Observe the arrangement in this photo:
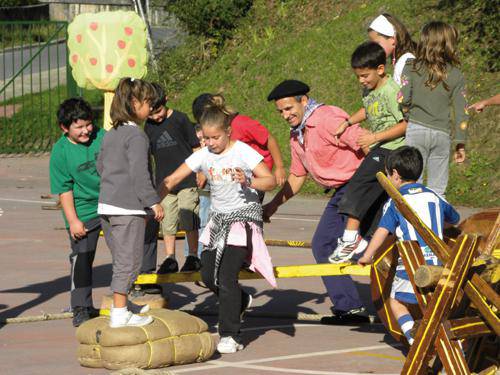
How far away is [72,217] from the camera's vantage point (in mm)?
9242

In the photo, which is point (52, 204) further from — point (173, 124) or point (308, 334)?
point (308, 334)

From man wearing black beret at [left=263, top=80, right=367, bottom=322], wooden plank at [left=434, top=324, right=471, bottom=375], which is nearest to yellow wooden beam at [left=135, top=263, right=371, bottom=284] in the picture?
man wearing black beret at [left=263, top=80, right=367, bottom=322]

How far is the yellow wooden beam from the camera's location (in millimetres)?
8266

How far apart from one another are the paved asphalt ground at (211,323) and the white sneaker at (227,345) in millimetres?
63

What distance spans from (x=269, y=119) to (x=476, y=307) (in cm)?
1673

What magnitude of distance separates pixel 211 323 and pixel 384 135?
2123mm

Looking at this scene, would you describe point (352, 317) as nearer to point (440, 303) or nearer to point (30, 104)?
point (440, 303)

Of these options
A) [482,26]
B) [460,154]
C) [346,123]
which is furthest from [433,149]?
[482,26]

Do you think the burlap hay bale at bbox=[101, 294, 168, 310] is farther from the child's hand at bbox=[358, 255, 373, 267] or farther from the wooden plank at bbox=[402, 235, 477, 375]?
the wooden plank at bbox=[402, 235, 477, 375]

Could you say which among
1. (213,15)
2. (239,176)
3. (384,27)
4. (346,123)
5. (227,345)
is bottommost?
(227,345)

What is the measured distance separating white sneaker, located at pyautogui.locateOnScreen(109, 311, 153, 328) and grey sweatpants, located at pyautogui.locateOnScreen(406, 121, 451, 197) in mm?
2390

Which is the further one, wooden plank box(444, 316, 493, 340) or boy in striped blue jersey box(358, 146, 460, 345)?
boy in striped blue jersey box(358, 146, 460, 345)

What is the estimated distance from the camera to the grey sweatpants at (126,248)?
8.38 metres

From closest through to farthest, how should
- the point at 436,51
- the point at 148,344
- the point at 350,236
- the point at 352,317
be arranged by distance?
the point at 148,344, the point at 436,51, the point at 350,236, the point at 352,317
